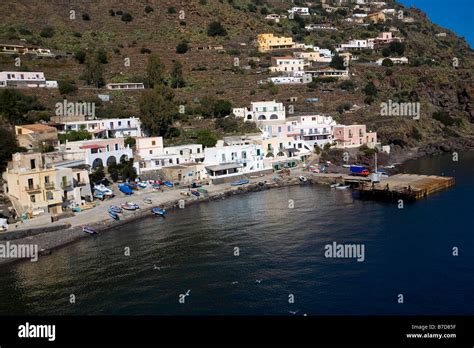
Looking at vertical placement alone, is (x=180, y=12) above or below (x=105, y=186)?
above

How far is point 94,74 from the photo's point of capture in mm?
58406

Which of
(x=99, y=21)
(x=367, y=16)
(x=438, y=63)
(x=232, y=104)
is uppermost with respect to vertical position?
(x=367, y=16)

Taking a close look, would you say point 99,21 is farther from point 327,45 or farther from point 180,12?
point 327,45

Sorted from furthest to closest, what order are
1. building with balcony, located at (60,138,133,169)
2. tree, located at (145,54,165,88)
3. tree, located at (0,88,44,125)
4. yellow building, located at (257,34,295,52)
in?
yellow building, located at (257,34,295,52) < tree, located at (145,54,165,88) < tree, located at (0,88,44,125) < building with balcony, located at (60,138,133,169)

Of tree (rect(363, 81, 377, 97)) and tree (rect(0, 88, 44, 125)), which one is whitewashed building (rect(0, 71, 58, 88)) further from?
tree (rect(363, 81, 377, 97))

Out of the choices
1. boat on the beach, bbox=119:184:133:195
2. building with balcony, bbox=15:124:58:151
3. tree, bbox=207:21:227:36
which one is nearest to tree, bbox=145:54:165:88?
building with balcony, bbox=15:124:58:151

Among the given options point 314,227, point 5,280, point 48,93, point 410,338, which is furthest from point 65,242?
point 48,93

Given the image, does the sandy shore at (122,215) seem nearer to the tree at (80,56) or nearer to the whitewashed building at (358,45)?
the tree at (80,56)

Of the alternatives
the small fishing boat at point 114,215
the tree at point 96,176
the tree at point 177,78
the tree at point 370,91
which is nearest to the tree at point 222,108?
the tree at point 177,78

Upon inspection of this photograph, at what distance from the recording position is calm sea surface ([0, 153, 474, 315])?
18422 millimetres

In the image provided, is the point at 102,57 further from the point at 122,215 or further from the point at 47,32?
the point at 122,215

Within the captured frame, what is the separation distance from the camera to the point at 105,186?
3581cm

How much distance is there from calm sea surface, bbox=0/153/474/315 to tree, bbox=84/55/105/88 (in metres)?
31.7

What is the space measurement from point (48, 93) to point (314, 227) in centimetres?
3714
